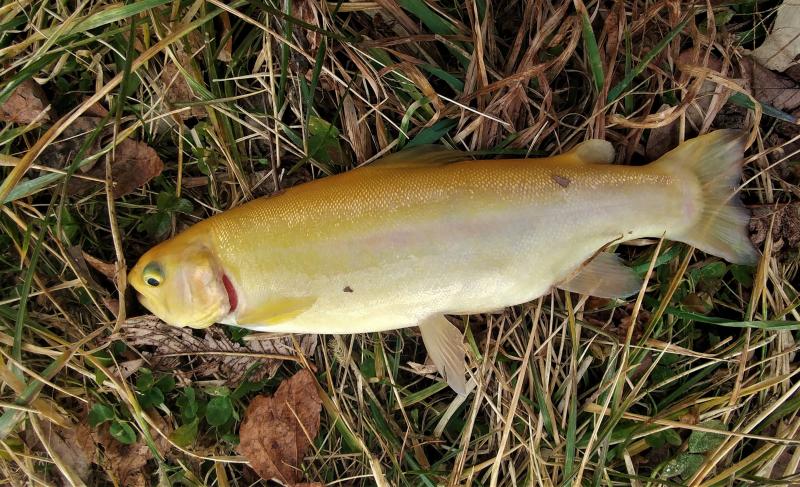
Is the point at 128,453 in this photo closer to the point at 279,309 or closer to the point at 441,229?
the point at 279,309

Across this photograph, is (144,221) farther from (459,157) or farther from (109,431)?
(459,157)

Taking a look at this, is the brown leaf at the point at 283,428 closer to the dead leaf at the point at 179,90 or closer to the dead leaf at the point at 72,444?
the dead leaf at the point at 72,444

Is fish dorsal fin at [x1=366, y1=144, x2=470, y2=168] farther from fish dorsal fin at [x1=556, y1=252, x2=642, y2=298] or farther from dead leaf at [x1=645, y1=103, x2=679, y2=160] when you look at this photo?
dead leaf at [x1=645, y1=103, x2=679, y2=160]

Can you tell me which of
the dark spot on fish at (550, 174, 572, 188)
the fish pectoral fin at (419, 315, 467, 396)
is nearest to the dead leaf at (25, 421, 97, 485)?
the fish pectoral fin at (419, 315, 467, 396)

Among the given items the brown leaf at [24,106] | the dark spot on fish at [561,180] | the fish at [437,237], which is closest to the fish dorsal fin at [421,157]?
the fish at [437,237]

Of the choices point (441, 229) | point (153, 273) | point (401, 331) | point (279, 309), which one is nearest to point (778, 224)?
point (441, 229)
